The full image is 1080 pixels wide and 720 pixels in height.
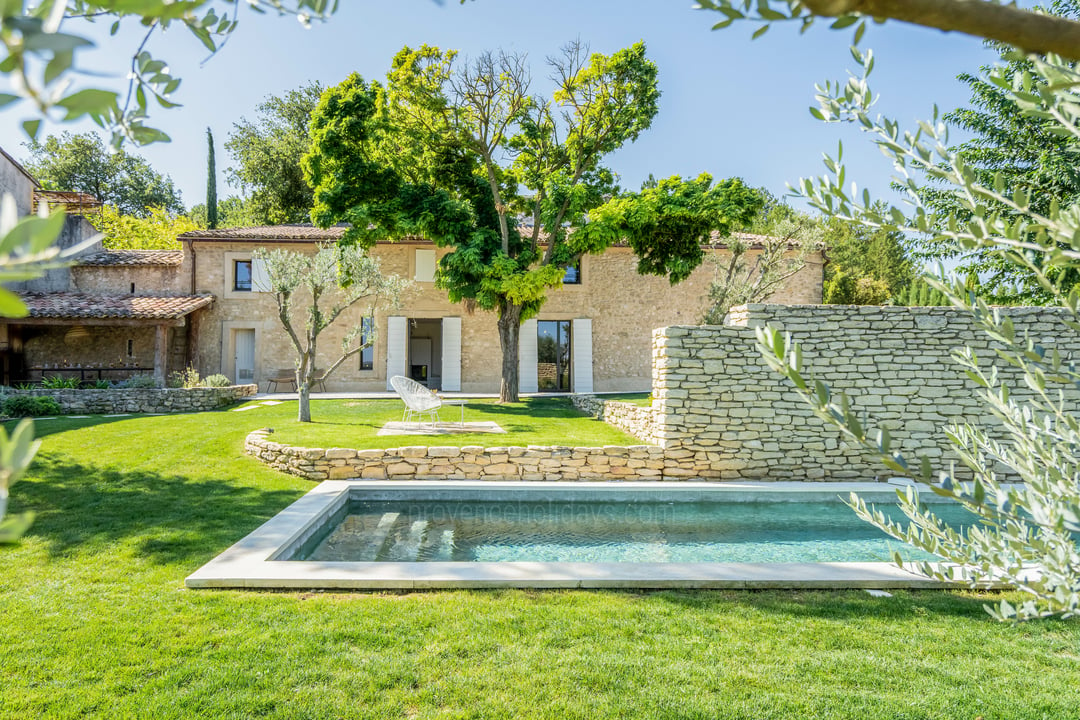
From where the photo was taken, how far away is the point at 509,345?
48.6 ft

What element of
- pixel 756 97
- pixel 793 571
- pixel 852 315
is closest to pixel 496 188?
pixel 852 315

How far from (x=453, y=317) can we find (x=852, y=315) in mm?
11940

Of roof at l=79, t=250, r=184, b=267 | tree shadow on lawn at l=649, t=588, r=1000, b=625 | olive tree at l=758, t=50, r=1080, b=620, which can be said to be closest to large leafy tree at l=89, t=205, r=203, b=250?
roof at l=79, t=250, r=184, b=267

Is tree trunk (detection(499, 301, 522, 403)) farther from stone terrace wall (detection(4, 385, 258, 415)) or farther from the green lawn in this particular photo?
the green lawn

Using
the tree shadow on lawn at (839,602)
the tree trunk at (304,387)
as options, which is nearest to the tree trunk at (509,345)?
the tree trunk at (304,387)

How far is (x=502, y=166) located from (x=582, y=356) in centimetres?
622

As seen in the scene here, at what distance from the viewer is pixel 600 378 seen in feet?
61.8

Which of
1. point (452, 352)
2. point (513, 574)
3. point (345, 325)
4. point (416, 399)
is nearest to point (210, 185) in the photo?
point (345, 325)

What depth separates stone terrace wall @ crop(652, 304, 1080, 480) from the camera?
27.9 ft

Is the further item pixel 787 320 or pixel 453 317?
pixel 453 317

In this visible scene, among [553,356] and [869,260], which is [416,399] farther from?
[869,260]

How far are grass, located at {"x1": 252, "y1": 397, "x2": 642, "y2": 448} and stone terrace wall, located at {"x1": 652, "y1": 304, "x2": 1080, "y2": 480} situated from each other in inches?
57.1

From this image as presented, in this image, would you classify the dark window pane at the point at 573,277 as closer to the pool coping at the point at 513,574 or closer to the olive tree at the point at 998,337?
the pool coping at the point at 513,574

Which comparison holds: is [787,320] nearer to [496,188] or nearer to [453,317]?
[496,188]
